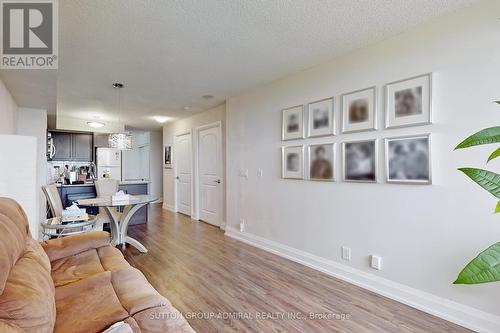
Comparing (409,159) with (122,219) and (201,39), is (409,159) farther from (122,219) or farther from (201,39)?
(122,219)

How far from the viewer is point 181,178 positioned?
6648mm

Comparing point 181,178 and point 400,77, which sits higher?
point 400,77

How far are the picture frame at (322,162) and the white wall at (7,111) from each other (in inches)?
144

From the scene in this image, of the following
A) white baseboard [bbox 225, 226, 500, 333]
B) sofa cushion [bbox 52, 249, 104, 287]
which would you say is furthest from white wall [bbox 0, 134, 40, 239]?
white baseboard [bbox 225, 226, 500, 333]

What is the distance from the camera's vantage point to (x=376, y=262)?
8.27ft

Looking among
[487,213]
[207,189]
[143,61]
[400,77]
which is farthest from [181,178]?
[487,213]

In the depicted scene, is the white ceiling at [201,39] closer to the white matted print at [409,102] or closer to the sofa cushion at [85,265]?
the white matted print at [409,102]

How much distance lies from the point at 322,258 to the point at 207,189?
3.13m

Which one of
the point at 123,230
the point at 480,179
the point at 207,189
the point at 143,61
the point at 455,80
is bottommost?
the point at 123,230

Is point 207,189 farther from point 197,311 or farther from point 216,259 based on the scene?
point 197,311

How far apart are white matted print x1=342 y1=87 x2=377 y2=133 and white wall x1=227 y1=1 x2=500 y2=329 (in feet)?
0.22

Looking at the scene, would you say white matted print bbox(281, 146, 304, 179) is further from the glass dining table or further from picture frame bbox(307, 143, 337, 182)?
the glass dining table

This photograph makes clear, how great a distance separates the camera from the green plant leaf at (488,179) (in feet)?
3.75

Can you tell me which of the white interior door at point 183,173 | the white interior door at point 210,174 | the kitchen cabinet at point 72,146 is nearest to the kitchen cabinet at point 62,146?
the kitchen cabinet at point 72,146
